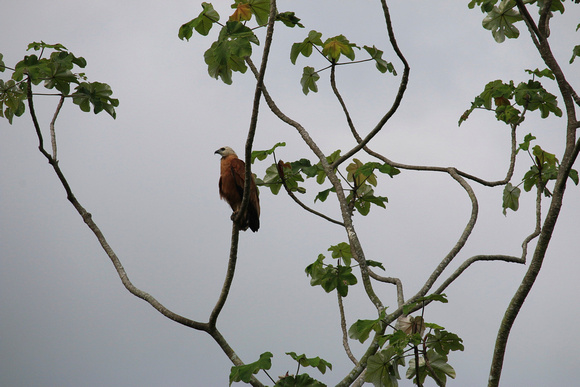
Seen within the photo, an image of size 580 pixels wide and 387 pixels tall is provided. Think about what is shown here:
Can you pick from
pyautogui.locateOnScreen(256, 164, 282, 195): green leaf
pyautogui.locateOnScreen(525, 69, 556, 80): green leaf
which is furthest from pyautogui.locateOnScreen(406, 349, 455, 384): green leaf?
pyautogui.locateOnScreen(525, 69, 556, 80): green leaf

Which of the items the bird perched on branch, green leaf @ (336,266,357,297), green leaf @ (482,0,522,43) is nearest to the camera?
green leaf @ (336,266,357,297)

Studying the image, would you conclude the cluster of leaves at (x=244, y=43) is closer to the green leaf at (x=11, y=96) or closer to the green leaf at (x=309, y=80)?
the green leaf at (x=309, y=80)

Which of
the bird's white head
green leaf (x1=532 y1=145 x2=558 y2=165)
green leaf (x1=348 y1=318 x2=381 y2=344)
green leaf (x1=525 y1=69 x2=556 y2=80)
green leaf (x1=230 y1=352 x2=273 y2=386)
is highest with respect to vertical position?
the bird's white head

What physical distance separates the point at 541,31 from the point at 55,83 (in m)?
3.15

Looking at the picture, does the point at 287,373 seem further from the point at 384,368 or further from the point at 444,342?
the point at 444,342

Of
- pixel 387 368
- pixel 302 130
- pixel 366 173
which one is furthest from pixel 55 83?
pixel 387 368

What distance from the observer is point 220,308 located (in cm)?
346

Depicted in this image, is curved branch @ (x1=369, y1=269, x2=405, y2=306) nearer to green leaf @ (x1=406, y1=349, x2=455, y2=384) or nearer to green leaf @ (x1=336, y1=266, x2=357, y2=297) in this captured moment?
green leaf @ (x1=336, y1=266, x2=357, y2=297)

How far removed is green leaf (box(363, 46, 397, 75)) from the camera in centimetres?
399

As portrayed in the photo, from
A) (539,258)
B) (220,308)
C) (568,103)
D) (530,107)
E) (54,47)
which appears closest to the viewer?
(539,258)

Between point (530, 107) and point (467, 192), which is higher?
point (530, 107)

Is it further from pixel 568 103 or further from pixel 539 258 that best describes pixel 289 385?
pixel 568 103

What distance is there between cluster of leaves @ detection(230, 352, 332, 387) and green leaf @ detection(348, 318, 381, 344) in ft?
0.80

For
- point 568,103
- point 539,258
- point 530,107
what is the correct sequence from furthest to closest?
point 530,107, point 568,103, point 539,258
